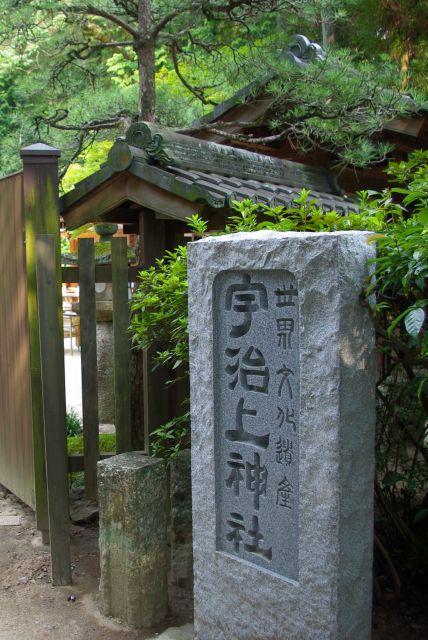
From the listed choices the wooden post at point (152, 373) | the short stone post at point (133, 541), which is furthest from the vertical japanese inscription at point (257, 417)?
the wooden post at point (152, 373)

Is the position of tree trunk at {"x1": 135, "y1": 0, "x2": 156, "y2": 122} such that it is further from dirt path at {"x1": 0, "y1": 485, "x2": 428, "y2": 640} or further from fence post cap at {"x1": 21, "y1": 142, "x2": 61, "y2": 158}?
dirt path at {"x1": 0, "y1": 485, "x2": 428, "y2": 640}

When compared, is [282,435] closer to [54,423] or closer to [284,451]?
[284,451]

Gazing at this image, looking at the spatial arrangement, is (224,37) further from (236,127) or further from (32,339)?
(32,339)

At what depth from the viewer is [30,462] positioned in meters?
4.70

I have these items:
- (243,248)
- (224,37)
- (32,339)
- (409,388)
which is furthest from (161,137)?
(224,37)

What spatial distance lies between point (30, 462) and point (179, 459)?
1545 mm

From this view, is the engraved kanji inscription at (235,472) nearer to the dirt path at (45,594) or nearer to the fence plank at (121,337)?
the dirt path at (45,594)

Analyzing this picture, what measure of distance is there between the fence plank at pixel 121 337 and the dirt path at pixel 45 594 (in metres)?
0.79

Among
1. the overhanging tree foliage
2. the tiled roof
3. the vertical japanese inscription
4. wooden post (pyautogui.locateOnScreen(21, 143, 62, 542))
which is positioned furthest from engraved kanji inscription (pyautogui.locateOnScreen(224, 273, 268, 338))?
the overhanging tree foliage

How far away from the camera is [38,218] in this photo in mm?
4309

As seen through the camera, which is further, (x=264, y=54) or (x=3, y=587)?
(x=264, y=54)

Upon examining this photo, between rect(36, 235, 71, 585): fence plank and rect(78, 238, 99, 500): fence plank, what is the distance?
236mm

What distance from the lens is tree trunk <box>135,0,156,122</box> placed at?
6.78 meters

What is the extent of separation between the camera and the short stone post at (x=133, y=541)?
10.9 ft
